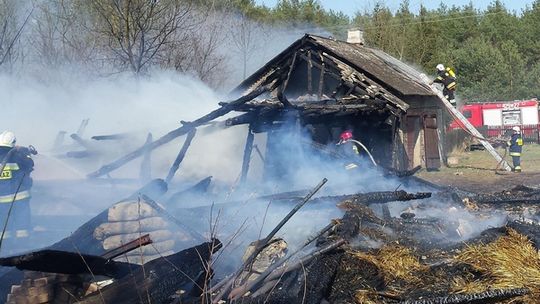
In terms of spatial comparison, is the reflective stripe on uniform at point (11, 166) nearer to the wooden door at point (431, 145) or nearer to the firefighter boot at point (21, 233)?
the firefighter boot at point (21, 233)

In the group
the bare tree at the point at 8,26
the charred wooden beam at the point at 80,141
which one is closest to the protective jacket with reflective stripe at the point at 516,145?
the charred wooden beam at the point at 80,141

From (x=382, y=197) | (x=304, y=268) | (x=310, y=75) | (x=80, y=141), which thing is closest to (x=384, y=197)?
(x=382, y=197)

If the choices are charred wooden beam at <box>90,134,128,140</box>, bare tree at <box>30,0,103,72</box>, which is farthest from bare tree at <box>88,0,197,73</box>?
charred wooden beam at <box>90,134,128,140</box>

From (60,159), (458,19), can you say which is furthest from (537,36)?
(60,159)

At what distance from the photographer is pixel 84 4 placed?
16234 millimetres

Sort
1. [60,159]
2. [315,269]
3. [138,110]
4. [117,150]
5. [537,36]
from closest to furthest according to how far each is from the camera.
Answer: [315,269] → [60,159] → [117,150] → [138,110] → [537,36]

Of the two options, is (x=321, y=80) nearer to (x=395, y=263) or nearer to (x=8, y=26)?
(x=8, y=26)

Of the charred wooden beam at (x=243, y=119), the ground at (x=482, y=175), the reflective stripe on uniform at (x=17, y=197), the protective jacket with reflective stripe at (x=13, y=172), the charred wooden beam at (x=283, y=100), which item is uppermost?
the charred wooden beam at (x=283, y=100)

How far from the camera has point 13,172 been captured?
26.3ft

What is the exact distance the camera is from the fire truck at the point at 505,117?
27.4 meters

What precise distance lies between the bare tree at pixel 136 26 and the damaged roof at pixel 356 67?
3263 mm

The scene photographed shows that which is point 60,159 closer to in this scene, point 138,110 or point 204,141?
point 138,110

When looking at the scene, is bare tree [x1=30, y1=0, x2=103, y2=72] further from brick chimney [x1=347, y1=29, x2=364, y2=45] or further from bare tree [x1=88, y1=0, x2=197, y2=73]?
brick chimney [x1=347, y1=29, x2=364, y2=45]

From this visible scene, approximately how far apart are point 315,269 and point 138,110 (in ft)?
30.8
